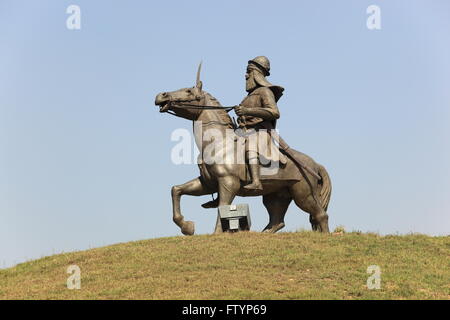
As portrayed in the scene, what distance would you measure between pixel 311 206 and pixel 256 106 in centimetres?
326

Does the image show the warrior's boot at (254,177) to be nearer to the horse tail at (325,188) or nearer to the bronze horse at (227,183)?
the bronze horse at (227,183)

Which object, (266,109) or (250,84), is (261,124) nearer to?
(266,109)

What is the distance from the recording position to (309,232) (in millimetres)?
22578

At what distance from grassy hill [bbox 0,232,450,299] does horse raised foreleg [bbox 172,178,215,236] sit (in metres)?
0.76

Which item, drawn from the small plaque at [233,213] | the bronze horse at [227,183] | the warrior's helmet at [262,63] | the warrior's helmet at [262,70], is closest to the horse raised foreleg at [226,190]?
the bronze horse at [227,183]

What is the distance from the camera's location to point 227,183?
22422 millimetres

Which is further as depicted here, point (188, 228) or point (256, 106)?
point (256, 106)

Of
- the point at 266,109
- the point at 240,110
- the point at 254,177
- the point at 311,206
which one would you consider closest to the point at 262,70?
the point at 266,109

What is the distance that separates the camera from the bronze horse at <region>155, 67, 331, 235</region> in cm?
2255

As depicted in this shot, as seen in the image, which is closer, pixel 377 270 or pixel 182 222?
pixel 377 270
